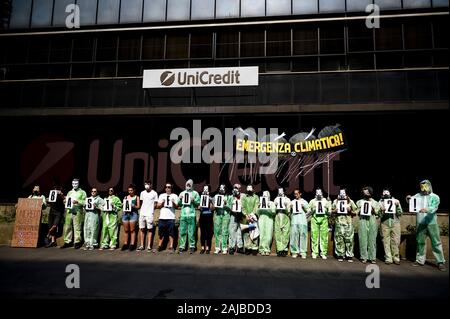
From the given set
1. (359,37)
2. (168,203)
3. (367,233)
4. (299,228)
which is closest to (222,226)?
(168,203)

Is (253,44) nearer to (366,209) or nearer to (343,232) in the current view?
(366,209)

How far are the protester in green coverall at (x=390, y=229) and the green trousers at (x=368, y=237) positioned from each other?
0.31 m

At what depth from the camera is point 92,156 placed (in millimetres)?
16781

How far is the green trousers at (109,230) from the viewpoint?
11031mm

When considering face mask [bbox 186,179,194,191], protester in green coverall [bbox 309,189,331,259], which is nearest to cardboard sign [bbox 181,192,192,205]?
face mask [bbox 186,179,194,191]

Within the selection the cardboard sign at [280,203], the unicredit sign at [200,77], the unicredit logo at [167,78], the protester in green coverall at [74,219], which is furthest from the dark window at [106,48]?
the cardboard sign at [280,203]

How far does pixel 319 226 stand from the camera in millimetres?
10227

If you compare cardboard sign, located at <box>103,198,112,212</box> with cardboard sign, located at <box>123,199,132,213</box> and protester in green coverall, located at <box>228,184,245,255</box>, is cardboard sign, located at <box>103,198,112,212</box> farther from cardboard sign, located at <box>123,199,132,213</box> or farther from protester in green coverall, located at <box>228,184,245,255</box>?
protester in green coverall, located at <box>228,184,245,255</box>

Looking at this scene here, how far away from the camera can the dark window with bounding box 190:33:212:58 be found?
16.5 m

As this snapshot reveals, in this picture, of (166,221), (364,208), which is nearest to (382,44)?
(364,208)

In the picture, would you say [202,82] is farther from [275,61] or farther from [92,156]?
[92,156]

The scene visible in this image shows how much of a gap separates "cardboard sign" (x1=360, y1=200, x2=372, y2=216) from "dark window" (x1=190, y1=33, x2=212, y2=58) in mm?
10716

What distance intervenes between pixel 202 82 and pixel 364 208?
9.38 metres
